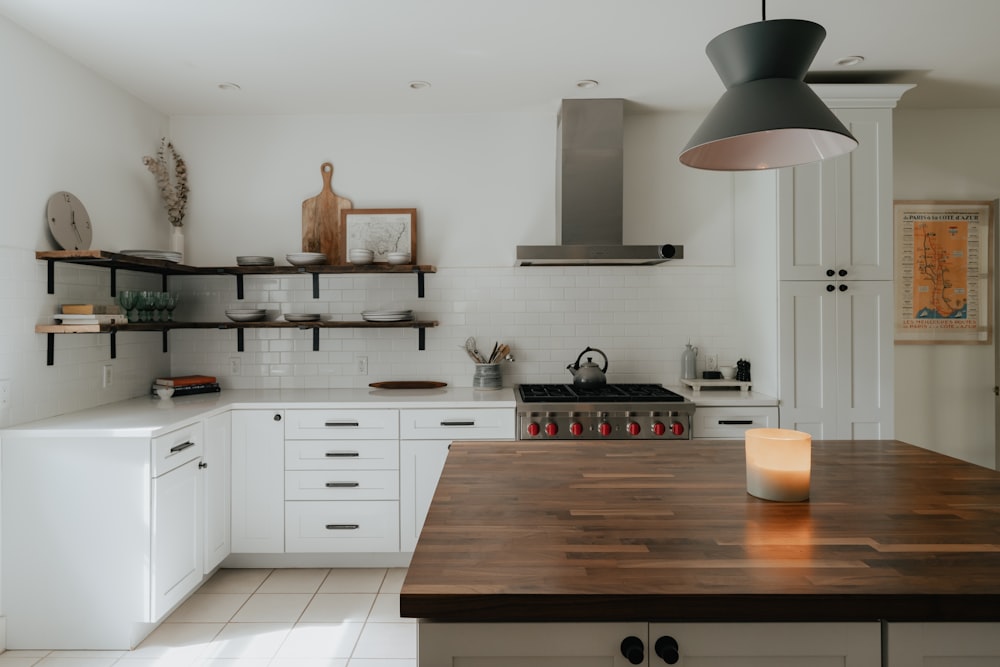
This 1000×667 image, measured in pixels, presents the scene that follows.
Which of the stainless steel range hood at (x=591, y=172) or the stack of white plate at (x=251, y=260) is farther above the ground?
the stainless steel range hood at (x=591, y=172)

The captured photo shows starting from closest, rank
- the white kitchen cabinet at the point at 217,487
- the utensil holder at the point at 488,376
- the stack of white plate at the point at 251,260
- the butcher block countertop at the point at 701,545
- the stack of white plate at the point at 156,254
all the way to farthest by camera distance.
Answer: the butcher block countertop at the point at 701,545
the white kitchen cabinet at the point at 217,487
the stack of white plate at the point at 156,254
the stack of white plate at the point at 251,260
the utensil holder at the point at 488,376

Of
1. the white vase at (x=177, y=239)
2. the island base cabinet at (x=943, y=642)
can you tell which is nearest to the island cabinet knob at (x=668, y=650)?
the island base cabinet at (x=943, y=642)

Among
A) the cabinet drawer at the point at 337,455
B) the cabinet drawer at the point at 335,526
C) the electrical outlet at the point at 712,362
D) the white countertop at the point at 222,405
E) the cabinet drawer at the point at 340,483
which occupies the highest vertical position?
the electrical outlet at the point at 712,362

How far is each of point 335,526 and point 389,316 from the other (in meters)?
1.25

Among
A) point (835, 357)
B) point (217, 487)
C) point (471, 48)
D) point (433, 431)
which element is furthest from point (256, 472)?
point (835, 357)

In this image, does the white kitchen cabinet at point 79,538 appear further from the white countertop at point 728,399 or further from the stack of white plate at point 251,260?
the white countertop at point 728,399

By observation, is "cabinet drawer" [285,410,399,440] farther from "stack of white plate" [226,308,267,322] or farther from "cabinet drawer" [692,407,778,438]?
"cabinet drawer" [692,407,778,438]

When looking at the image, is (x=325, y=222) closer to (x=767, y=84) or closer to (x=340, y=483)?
(x=340, y=483)

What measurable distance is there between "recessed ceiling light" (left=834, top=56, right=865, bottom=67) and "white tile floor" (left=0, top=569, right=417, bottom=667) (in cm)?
340

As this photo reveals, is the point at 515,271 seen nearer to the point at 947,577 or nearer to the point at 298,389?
the point at 298,389

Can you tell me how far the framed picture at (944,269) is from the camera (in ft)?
13.0

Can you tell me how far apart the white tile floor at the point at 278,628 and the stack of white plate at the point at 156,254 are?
5.88 feet

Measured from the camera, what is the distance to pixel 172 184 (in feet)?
13.4

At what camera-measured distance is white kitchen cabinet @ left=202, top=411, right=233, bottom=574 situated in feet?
10.5
